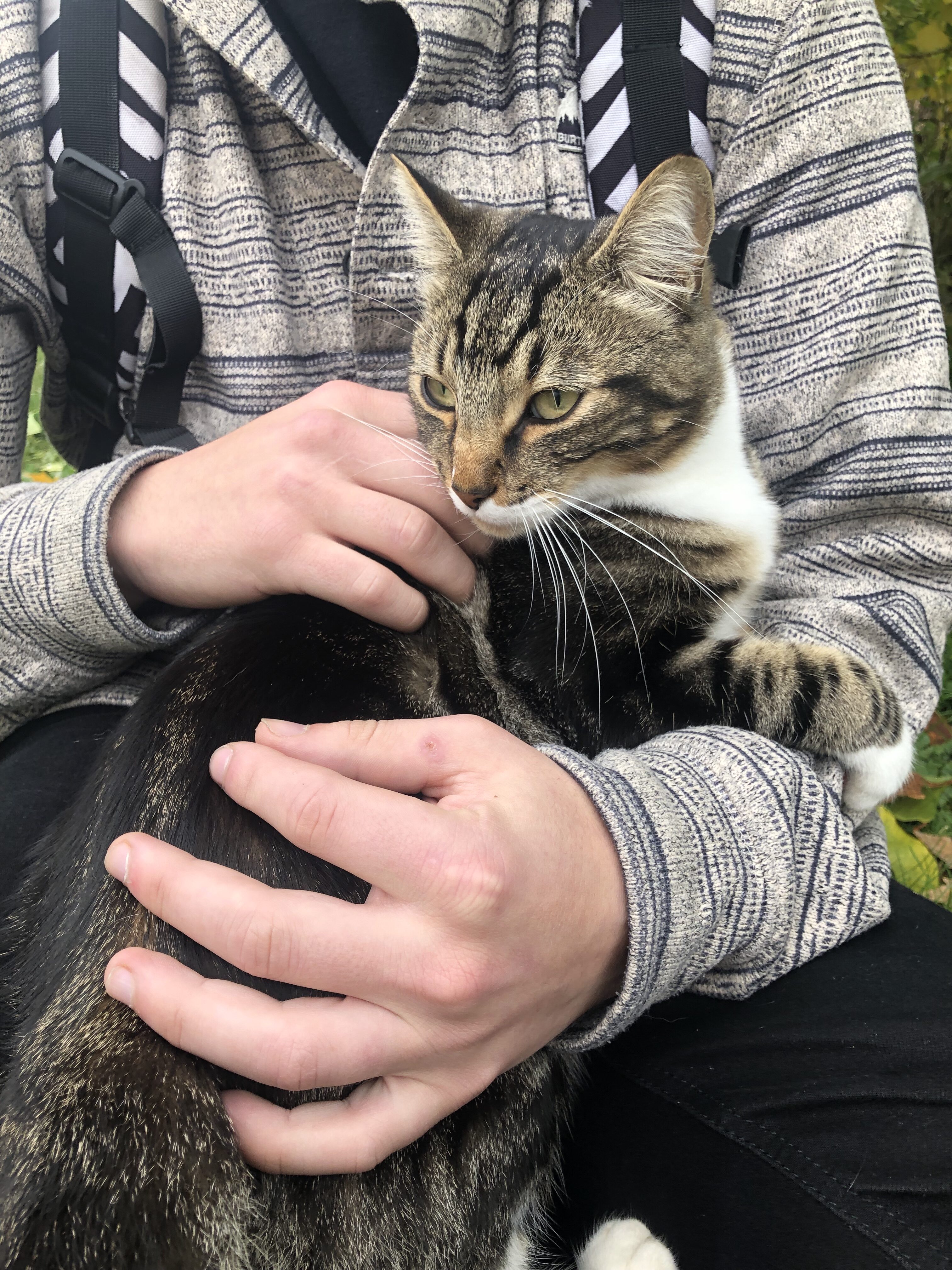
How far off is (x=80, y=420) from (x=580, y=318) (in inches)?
36.5

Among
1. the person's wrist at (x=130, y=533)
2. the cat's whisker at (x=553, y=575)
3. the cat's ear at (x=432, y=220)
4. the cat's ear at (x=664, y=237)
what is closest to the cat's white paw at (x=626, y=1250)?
the cat's whisker at (x=553, y=575)

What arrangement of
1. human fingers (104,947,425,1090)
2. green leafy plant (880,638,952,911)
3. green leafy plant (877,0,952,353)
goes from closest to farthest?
human fingers (104,947,425,1090) < green leafy plant (880,638,952,911) < green leafy plant (877,0,952,353)

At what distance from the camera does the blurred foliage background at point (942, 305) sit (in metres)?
1.72

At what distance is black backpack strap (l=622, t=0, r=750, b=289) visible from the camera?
110 cm

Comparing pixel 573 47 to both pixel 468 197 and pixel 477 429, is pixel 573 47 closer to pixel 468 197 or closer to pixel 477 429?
pixel 468 197

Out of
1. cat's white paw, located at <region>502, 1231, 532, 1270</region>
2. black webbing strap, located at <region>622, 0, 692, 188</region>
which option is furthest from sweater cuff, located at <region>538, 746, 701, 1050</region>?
black webbing strap, located at <region>622, 0, 692, 188</region>

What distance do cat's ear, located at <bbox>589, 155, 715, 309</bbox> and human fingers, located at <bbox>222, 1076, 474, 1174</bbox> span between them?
99 centimetres

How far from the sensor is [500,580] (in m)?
1.16

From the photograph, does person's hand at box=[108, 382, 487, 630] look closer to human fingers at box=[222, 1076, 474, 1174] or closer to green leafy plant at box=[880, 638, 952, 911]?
human fingers at box=[222, 1076, 474, 1174]

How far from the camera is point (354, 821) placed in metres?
0.76

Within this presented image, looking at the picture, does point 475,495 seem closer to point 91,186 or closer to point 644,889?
point 644,889

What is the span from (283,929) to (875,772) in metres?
0.77

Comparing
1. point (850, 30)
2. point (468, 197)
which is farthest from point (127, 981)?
point (850, 30)

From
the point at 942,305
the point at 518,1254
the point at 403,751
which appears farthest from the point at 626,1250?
the point at 942,305
